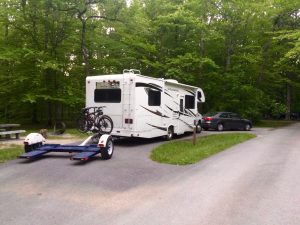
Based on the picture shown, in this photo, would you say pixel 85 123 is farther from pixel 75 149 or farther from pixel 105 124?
pixel 75 149

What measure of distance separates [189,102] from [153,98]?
16.1 feet

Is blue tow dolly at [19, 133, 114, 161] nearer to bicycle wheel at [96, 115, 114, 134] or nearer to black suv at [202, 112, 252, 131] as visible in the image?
bicycle wheel at [96, 115, 114, 134]

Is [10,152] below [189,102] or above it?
below

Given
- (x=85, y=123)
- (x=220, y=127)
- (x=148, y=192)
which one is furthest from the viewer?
(x=220, y=127)

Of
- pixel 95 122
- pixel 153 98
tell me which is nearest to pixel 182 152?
pixel 153 98

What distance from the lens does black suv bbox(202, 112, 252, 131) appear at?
81.5ft

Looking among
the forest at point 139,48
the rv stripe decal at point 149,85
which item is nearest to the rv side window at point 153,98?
the rv stripe decal at point 149,85

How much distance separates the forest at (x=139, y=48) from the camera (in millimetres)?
22156

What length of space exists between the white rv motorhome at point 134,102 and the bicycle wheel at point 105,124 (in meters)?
0.23

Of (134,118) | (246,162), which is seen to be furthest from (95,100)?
(246,162)

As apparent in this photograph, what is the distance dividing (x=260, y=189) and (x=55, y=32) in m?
19.3

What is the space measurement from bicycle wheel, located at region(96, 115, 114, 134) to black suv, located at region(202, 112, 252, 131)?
1177 centimetres

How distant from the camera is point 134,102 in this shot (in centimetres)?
1430

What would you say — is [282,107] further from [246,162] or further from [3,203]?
[3,203]
